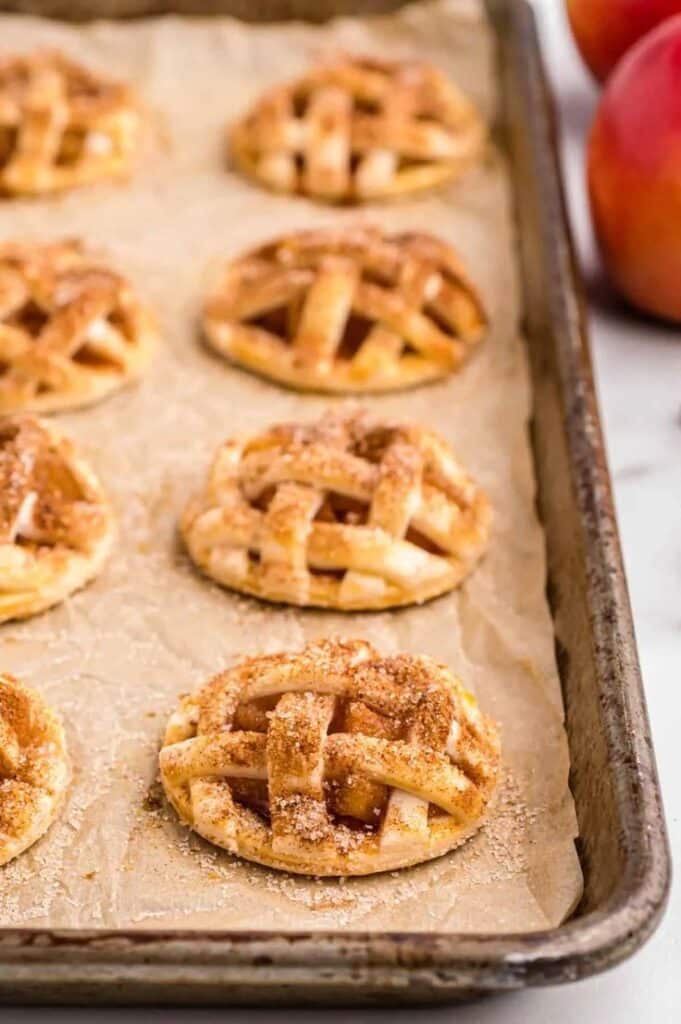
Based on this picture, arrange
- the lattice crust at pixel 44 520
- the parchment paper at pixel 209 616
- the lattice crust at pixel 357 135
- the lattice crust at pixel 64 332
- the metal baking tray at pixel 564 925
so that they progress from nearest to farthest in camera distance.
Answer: the metal baking tray at pixel 564 925 < the parchment paper at pixel 209 616 < the lattice crust at pixel 44 520 < the lattice crust at pixel 64 332 < the lattice crust at pixel 357 135

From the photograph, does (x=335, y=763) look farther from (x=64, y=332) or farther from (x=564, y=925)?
(x=64, y=332)

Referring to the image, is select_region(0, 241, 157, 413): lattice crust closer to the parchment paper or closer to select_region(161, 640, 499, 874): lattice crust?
the parchment paper

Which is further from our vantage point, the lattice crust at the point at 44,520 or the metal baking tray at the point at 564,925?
the lattice crust at the point at 44,520

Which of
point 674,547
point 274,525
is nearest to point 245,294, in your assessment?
point 274,525

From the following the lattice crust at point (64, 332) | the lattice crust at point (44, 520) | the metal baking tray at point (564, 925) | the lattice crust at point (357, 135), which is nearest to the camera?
the metal baking tray at point (564, 925)

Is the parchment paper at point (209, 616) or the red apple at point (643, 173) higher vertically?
the red apple at point (643, 173)

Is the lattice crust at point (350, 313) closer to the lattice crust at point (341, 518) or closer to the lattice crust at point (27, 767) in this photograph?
the lattice crust at point (341, 518)

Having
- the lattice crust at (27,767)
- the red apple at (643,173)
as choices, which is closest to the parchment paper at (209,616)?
the lattice crust at (27,767)
